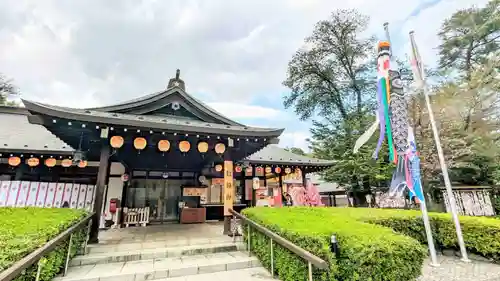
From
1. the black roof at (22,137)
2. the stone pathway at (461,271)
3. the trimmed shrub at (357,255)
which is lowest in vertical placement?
the stone pathway at (461,271)

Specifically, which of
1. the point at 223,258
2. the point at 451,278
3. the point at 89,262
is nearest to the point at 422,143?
the point at 451,278

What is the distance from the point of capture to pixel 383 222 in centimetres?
575

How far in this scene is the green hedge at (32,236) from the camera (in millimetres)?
2801

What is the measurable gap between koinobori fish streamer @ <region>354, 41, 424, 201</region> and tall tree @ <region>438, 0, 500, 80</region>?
13.0 meters

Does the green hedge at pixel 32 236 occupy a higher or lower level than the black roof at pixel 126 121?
lower

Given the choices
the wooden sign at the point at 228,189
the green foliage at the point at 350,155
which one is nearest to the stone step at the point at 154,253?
the wooden sign at the point at 228,189

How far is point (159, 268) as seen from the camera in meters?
4.13

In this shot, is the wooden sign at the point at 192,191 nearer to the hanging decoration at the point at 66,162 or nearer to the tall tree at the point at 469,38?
the hanging decoration at the point at 66,162

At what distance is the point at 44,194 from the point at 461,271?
12.3m

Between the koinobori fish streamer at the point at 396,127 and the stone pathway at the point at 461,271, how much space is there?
151cm

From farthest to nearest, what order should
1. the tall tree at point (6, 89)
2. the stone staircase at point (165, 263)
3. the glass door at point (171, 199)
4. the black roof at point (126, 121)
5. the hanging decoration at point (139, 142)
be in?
the tall tree at point (6, 89)
the glass door at point (171, 199)
the hanging decoration at point (139, 142)
the black roof at point (126, 121)
the stone staircase at point (165, 263)

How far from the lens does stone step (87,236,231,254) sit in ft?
16.4

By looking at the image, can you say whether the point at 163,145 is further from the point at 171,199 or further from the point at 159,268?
the point at 171,199

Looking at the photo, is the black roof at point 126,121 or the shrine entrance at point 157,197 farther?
the shrine entrance at point 157,197
